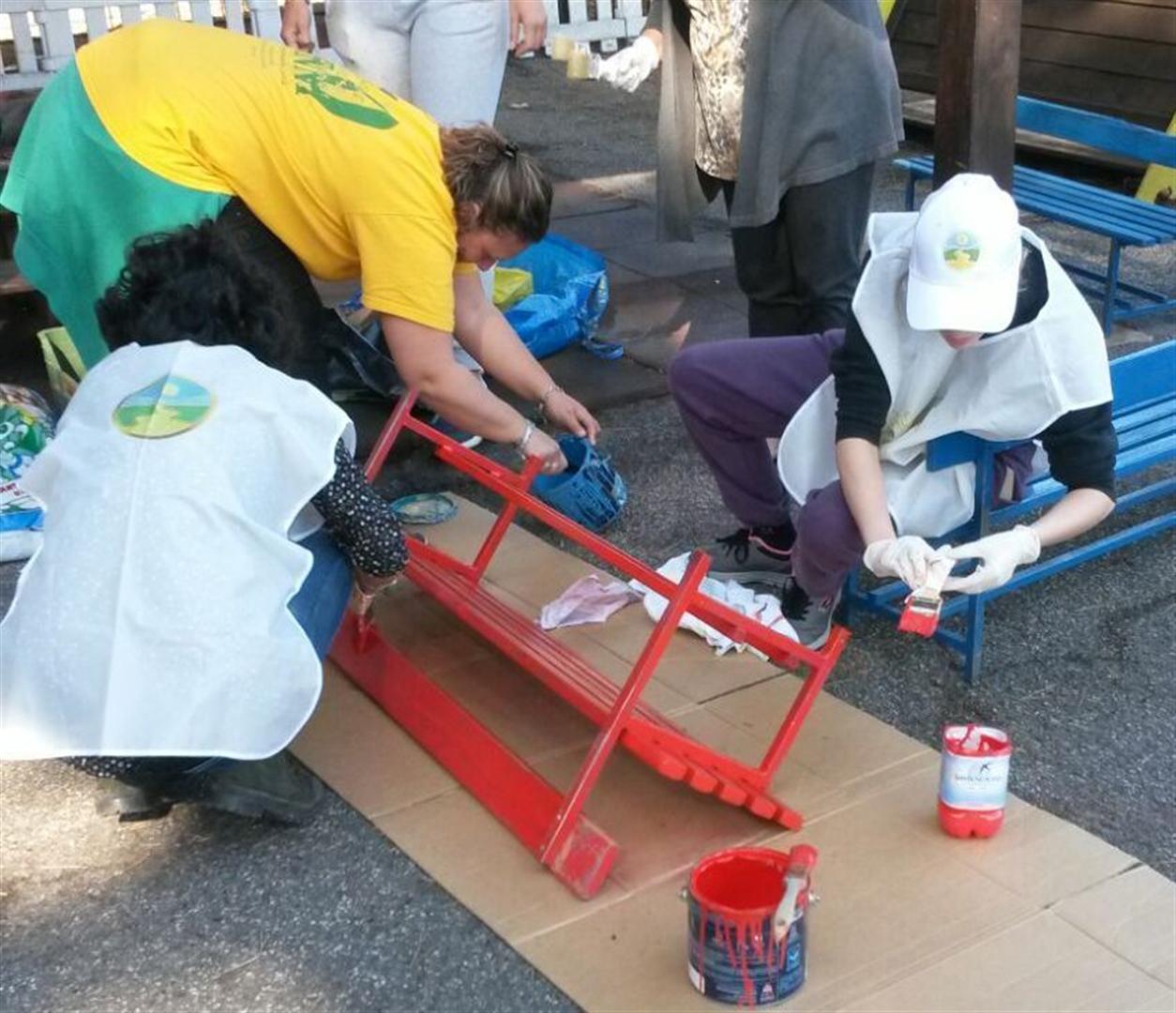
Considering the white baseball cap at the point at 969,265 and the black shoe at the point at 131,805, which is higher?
the white baseball cap at the point at 969,265

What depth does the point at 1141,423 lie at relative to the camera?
11.9ft

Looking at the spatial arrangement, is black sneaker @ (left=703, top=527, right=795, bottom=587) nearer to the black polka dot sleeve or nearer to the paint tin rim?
the black polka dot sleeve

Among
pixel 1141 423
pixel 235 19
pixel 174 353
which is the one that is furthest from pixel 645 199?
pixel 174 353

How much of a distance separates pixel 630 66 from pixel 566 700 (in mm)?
1813

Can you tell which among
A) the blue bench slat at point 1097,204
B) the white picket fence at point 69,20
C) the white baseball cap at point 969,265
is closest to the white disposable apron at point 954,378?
the white baseball cap at point 969,265

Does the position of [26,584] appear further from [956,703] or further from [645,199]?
[645,199]

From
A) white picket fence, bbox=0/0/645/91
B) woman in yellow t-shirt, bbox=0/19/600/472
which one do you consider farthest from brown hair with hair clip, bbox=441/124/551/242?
white picket fence, bbox=0/0/645/91

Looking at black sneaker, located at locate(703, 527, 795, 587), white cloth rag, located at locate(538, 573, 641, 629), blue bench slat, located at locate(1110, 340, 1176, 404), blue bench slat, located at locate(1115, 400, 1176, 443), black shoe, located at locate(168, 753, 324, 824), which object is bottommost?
white cloth rag, located at locate(538, 573, 641, 629)

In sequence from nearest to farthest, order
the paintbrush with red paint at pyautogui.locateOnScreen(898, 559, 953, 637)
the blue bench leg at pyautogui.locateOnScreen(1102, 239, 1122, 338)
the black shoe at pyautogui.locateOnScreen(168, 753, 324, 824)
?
1. the paintbrush with red paint at pyautogui.locateOnScreen(898, 559, 953, 637)
2. the black shoe at pyautogui.locateOnScreen(168, 753, 324, 824)
3. the blue bench leg at pyautogui.locateOnScreen(1102, 239, 1122, 338)

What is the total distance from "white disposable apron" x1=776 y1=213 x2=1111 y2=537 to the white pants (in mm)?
1301

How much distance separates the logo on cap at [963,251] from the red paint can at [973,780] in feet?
2.46

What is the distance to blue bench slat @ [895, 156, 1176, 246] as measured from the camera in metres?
4.98

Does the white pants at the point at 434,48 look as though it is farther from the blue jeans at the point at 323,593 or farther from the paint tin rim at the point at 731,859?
the paint tin rim at the point at 731,859

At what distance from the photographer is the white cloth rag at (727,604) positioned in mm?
3271
